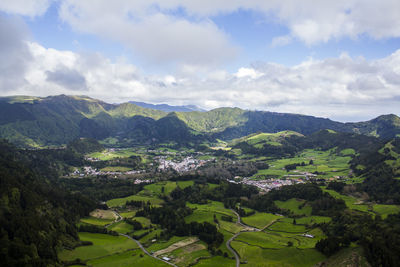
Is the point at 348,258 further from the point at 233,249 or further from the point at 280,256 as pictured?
the point at 233,249

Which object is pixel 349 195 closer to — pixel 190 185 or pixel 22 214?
pixel 190 185

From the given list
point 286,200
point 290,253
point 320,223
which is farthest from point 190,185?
Result: point 290,253

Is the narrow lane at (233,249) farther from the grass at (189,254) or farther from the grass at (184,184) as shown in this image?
the grass at (184,184)

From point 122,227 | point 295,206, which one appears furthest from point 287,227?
point 122,227

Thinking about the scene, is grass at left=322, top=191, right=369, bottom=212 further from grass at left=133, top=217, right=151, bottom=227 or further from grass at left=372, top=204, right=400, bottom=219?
grass at left=133, top=217, right=151, bottom=227

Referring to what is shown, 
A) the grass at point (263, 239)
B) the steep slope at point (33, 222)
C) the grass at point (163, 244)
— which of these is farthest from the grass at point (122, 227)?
the grass at point (263, 239)
